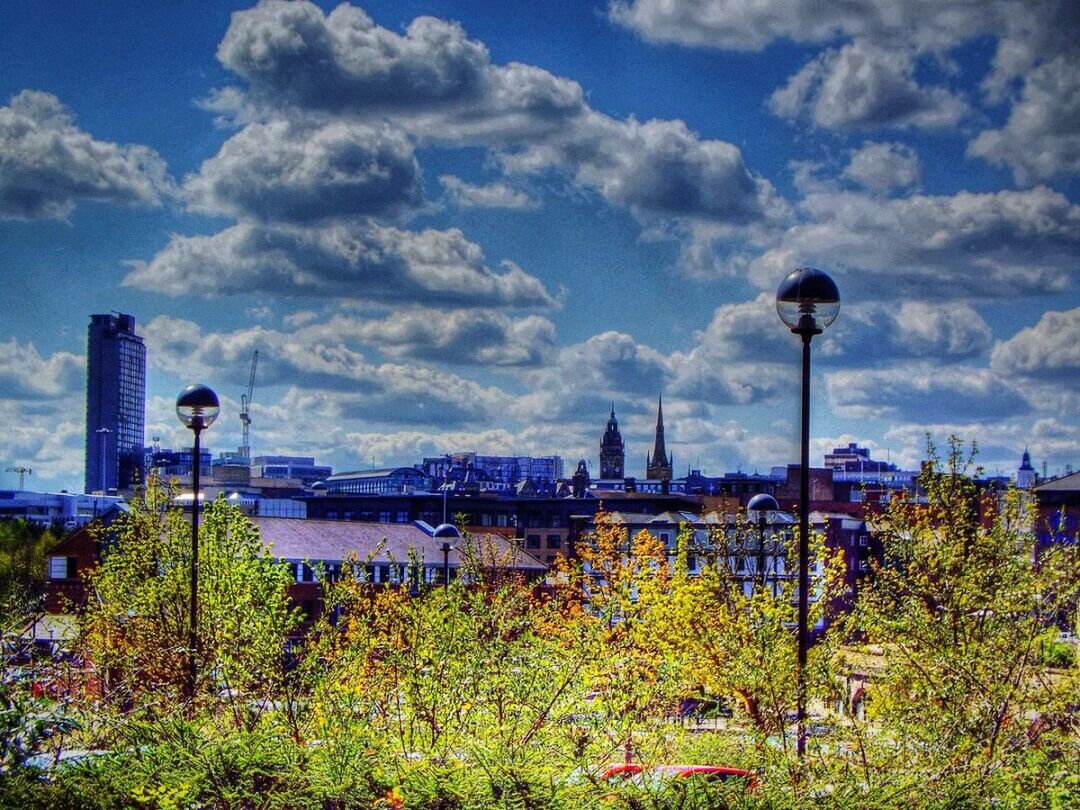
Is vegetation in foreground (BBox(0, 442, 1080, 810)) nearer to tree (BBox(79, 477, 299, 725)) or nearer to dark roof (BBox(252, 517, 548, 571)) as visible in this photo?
tree (BBox(79, 477, 299, 725))

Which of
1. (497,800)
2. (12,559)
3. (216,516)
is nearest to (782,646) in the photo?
(497,800)

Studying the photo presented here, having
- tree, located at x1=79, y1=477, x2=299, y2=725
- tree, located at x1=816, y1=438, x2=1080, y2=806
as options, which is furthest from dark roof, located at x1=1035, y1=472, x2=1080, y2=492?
tree, located at x1=79, y1=477, x2=299, y2=725

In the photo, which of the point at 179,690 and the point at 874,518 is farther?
the point at 874,518

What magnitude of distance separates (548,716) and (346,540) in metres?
70.0

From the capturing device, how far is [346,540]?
8431 cm

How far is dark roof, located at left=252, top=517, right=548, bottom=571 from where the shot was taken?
260ft

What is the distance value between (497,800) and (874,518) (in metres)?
20.8

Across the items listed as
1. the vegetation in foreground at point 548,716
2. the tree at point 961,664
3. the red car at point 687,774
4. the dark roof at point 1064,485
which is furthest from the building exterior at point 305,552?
the red car at point 687,774

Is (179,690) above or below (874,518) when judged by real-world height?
below

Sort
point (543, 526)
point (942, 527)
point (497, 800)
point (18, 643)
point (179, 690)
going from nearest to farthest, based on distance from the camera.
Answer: point (497, 800) → point (18, 643) → point (179, 690) → point (942, 527) → point (543, 526)

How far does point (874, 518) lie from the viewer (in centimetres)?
3069

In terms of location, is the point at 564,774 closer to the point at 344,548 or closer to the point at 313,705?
the point at 313,705

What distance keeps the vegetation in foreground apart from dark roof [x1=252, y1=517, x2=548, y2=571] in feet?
171

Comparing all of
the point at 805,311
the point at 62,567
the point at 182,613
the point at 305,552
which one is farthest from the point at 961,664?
the point at 62,567
